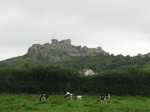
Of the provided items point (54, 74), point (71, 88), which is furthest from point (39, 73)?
point (71, 88)

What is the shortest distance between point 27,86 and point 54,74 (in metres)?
6.61

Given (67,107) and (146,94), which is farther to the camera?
(146,94)

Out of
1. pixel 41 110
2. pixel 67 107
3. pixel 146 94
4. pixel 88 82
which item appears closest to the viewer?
pixel 41 110

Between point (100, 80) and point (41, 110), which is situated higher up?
point (100, 80)

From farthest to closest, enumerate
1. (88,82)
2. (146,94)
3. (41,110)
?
1. (88,82)
2. (146,94)
3. (41,110)

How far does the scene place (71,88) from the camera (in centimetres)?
8169

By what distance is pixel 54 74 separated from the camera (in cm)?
8525

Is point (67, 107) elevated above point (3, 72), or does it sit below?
below

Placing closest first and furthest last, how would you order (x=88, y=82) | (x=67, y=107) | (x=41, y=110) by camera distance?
(x=41, y=110), (x=67, y=107), (x=88, y=82)

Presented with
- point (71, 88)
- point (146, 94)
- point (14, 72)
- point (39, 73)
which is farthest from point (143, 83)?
point (14, 72)

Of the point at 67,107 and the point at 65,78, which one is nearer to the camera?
the point at 67,107

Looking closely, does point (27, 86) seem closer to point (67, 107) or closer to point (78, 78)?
point (78, 78)

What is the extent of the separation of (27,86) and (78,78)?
1044 centimetres

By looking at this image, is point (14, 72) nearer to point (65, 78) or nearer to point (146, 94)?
point (65, 78)
